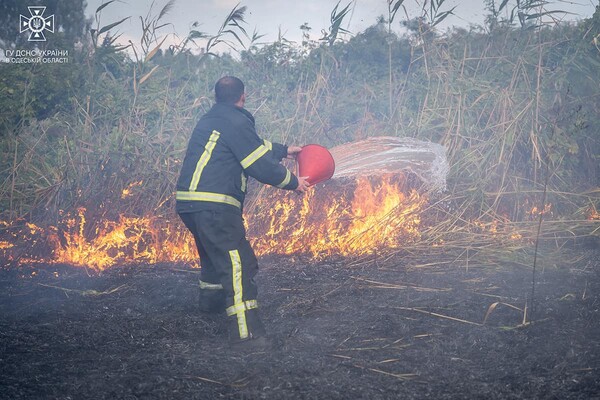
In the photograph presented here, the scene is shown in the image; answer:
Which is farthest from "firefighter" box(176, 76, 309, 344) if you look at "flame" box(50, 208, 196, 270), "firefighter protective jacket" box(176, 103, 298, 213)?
"flame" box(50, 208, 196, 270)

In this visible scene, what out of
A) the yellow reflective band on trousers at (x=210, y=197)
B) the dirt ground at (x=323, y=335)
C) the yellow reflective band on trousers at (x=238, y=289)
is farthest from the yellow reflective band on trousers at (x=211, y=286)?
the yellow reflective band on trousers at (x=210, y=197)

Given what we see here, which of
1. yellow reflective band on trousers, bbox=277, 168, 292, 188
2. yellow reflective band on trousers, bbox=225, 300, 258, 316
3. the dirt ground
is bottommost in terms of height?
the dirt ground

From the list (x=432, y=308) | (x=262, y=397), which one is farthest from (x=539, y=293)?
(x=262, y=397)

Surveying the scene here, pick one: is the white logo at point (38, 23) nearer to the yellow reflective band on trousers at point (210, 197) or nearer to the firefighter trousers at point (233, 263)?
the yellow reflective band on trousers at point (210, 197)

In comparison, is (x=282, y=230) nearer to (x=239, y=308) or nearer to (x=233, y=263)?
(x=233, y=263)

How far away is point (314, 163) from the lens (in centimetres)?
444

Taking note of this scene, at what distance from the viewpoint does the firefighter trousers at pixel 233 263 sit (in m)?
3.68

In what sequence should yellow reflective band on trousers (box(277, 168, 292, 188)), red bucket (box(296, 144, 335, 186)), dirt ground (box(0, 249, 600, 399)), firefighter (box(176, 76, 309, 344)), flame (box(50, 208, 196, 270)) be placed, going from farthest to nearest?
flame (box(50, 208, 196, 270)), red bucket (box(296, 144, 335, 186)), yellow reflective band on trousers (box(277, 168, 292, 188)), firefighter (box(176, 76, 309, 344)), dirt ground (box(0, 249, 600, 399))

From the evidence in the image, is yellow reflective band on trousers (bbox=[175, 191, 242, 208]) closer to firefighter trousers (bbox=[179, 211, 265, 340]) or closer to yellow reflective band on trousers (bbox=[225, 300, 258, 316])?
firefighter trousers (bbox=[179, 211, 265, 340])

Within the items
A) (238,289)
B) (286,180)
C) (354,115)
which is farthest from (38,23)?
(238,289)

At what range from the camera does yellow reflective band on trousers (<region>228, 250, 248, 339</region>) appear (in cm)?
364

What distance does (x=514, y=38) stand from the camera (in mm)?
8312

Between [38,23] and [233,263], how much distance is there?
30.1ft

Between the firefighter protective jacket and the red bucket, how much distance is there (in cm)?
44
